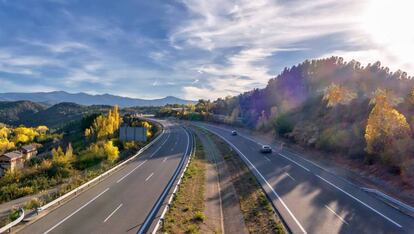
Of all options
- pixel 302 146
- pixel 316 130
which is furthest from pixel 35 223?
pixel 316 130

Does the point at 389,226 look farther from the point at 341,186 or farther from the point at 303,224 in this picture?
the point at 341,186

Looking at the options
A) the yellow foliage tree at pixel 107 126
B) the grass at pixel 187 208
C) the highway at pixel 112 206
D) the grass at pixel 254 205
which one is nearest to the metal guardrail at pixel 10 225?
the highway at pixel 112 206

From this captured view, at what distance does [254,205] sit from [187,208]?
4563 mm

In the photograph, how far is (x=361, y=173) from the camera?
28.1 m

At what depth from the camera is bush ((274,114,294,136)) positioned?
56062 millimetres

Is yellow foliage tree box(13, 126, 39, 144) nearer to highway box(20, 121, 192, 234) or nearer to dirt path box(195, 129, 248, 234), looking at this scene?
highway box(20, 121, 192, 234)

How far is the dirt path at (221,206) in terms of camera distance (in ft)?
54.2

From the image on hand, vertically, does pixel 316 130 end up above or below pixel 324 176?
above

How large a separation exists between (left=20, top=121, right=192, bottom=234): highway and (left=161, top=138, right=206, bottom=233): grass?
→ 1360 mm

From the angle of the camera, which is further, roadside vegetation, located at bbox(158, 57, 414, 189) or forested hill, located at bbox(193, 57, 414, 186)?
forested hill, located at bbox(193, 57, 414, 186)

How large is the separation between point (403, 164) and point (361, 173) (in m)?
4.78

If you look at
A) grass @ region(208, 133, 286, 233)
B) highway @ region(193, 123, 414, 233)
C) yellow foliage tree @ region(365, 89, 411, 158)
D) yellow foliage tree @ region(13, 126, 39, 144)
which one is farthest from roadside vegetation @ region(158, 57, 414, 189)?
yellow foliage tree @ region(13, 126, 39, 144)

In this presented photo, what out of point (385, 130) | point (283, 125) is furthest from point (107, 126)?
point (385, 130)

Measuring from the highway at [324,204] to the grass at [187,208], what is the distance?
4.79 m
